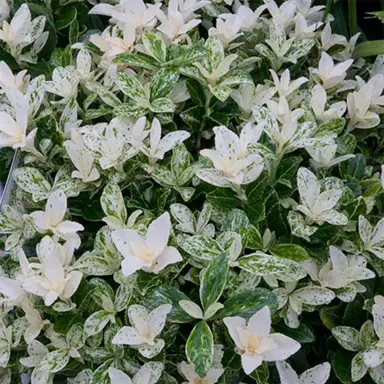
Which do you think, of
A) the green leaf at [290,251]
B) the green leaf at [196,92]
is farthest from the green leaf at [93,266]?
the green leaf at [196,92]

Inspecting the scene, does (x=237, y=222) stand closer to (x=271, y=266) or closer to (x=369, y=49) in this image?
(x=271, y=266)

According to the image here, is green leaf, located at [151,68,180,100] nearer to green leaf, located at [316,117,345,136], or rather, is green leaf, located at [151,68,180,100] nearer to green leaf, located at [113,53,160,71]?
green leaf, located at [113,53,160,71]

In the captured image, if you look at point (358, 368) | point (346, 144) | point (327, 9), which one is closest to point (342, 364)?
point (358, 368)

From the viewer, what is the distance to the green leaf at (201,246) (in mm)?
750

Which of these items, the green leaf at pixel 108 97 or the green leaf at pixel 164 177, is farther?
the green leaf at pixel 108 97

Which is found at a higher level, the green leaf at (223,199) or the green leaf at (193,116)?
the green leaf at (193,116)

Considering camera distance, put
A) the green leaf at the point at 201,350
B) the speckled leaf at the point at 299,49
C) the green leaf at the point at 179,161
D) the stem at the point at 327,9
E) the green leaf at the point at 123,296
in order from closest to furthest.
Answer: the green leaf at the point at 201,350, the green leaf at the point at 123,296, the green leaf at the point at 179,161, the speckled leaf at the point at 299,49, the stem at the point at 327,9

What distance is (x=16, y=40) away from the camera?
1.07 m

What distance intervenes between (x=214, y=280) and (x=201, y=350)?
0.08 m

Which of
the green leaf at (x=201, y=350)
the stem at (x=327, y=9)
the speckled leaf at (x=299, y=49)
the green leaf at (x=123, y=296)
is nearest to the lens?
the green leaf at (x=201, y=350)

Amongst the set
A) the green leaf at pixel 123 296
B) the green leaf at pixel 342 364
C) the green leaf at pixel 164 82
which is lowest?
the green leaf at pixel 342 364

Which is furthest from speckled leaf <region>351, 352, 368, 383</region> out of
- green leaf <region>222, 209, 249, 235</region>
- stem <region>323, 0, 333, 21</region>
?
stem <region>323, 0, 333, 21</region>

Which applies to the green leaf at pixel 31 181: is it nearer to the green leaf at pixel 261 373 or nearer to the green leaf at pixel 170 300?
the green leaf at pixel 170 300

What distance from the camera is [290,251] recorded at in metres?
0.79
